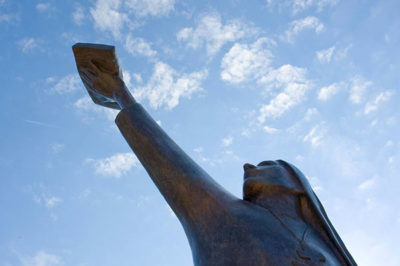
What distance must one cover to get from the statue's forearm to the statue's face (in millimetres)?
259

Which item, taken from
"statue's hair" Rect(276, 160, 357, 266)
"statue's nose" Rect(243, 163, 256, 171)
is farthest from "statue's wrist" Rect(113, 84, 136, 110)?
"statue's hair" Rect(276, 160, 357, 266)

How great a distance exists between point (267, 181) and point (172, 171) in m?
0.90

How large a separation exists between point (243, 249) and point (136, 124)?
5.95 feet

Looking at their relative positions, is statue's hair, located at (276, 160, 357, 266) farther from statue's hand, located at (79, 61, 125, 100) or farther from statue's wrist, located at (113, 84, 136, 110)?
statue's hand, located at (79, 61, 125, 100)

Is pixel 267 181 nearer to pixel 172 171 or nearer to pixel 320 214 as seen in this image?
pixel 320 214

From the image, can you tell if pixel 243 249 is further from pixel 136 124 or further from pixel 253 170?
pixel 136 124

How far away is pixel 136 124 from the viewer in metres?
4.49

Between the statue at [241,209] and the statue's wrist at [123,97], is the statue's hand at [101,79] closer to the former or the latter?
the statue's wrist at [123,97]

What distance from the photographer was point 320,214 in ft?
13.0

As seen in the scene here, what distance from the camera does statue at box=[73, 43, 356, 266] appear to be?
3338 millimetres

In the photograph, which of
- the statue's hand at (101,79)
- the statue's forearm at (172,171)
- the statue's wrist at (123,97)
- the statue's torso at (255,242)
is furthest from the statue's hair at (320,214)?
the statue's hand at (101,79)

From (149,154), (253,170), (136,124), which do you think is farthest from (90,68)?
(253,170)

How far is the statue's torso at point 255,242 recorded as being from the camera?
3.24m

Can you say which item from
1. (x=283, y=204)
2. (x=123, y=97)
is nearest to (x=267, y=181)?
(x=283, y=204)
